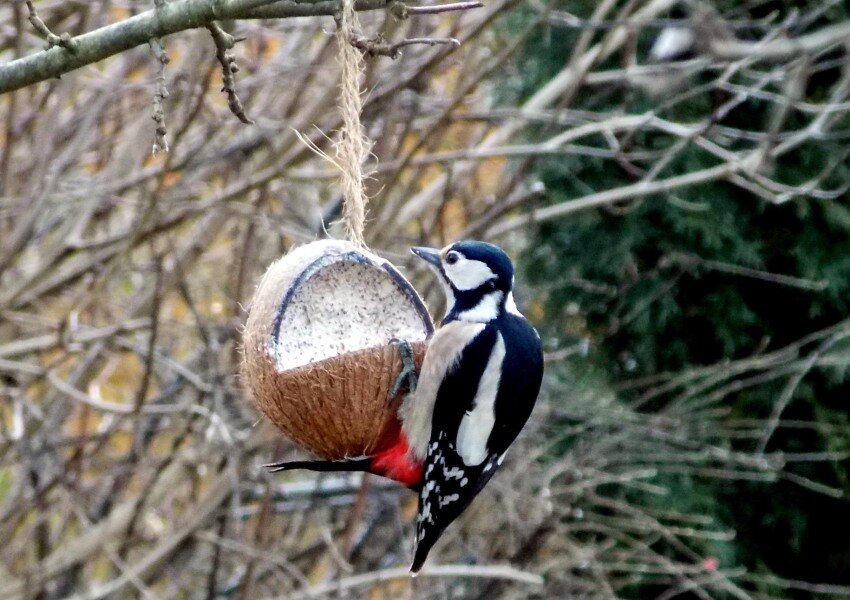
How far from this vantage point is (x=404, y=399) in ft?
8.09

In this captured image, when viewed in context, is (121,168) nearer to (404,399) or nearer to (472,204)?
(472,204)

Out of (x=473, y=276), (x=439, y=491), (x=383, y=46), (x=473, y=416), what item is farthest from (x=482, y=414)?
(x=383, y=46)

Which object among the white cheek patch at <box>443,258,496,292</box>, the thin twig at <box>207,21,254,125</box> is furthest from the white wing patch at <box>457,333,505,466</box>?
the thin twig at <box>207,21,254,125</box>

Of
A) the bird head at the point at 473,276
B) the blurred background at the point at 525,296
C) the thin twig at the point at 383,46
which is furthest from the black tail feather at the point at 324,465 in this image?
the blurred background at the point at 525,296

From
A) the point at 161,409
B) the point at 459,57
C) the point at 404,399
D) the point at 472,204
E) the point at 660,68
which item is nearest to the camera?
the point at 404,399

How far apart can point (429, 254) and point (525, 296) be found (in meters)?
2.45

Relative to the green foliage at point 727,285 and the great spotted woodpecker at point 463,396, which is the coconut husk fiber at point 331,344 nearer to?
the great spotted woodpecker at point 463,396

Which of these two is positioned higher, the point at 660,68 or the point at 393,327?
the point at 660,68

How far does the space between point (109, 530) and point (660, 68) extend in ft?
8.66

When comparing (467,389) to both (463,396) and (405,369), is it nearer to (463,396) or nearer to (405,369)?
(463,396)

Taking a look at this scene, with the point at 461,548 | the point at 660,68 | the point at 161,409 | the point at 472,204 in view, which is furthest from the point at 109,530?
the point at 660,68

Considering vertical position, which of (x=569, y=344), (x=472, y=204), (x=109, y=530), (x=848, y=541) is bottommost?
(x=848, y=541)

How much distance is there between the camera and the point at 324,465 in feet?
7.77

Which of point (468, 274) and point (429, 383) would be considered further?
point (468, 274)
